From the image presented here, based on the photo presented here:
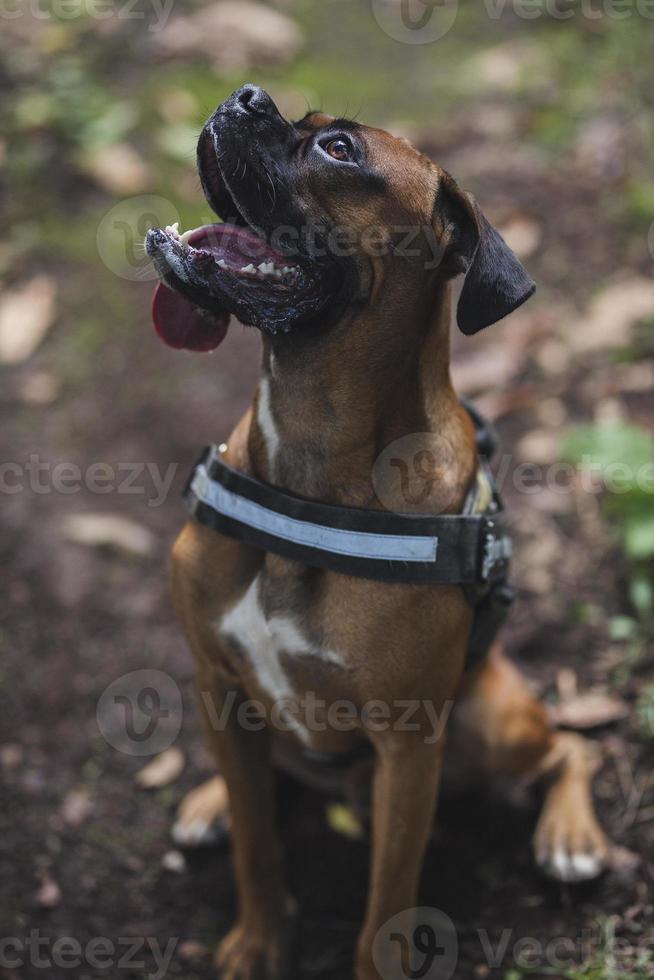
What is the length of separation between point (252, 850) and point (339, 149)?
1.79m

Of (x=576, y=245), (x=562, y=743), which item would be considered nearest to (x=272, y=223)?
(x=562, y=743)

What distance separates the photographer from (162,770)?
3.40 meters

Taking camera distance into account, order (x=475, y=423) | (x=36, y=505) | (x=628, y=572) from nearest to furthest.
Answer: (x=475, y=423) → (x=628, y=572) → (x=36, y=505)

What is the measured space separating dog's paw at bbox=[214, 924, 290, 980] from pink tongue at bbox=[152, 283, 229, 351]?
62.6 inches

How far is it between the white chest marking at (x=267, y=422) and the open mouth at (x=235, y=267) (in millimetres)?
199

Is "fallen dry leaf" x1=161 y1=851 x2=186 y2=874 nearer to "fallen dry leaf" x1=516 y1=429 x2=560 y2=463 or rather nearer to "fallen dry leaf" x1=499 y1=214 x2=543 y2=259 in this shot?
"fallen dry leaf" x1=516 y1=429 x2=560 y2=463

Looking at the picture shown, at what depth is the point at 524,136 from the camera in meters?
5.61

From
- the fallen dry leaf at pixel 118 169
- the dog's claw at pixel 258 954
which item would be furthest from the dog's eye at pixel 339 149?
the fallen dry leaf at pixel 118 169

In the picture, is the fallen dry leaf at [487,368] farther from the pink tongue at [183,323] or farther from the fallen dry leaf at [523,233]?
the pink tongue at [183,323]

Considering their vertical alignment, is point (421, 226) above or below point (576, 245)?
below

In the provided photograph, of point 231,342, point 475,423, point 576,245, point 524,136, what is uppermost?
point 524,136

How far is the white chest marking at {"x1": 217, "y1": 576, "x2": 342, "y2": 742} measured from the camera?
2.31 m

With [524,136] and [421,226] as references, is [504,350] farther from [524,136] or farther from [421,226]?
[421,226]

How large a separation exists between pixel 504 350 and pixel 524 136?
170 cm
